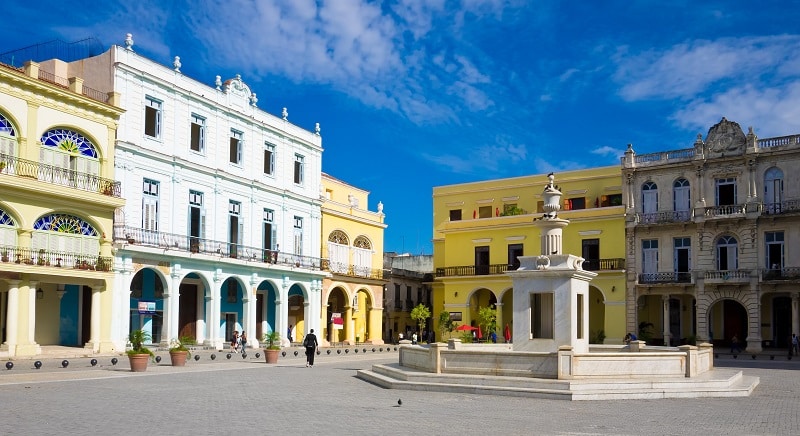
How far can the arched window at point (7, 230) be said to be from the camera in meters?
29.0

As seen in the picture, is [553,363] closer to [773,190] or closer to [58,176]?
[58,176]

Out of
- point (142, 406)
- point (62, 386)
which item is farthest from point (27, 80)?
point (142, 406)

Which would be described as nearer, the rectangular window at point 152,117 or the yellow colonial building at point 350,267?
the rectangular window at point 152,117

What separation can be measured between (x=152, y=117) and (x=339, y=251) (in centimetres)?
1706

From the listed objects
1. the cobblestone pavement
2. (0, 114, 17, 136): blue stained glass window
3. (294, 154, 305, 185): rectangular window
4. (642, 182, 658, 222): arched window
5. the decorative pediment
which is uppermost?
the decorative pediment

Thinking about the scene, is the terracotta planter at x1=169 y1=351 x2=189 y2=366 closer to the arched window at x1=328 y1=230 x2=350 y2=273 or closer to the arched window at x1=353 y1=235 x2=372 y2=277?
the arched window at x1=328 y1=230 x2=350 y2=273

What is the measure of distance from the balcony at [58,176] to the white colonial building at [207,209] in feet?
4.66

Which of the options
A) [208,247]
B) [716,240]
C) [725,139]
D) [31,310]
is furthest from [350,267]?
[31,310]

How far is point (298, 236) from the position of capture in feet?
154

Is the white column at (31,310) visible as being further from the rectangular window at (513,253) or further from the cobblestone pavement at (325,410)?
the rectangular window at (513,253)

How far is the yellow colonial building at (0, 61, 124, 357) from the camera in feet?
96.0

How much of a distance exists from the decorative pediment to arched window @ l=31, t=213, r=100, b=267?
32.7 metres

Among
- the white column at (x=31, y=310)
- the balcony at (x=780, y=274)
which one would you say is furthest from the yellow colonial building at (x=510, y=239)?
the white column at (x=31, y=310)

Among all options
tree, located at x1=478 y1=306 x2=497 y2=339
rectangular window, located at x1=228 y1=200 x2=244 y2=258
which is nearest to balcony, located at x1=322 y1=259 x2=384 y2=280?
rectangular window, located at x1=228 y1=200 x2=244 y2=258
